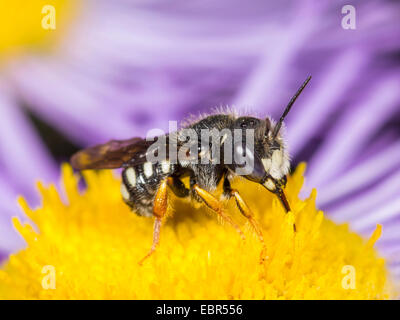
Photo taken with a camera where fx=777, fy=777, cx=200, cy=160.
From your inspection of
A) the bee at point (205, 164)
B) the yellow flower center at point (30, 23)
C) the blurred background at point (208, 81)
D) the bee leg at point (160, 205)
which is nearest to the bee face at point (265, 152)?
the bee at point (205, 164)

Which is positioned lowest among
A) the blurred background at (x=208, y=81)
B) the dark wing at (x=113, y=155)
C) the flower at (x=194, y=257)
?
the flower at (x=194, y=257)

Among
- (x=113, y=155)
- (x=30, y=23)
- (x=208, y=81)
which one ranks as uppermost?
(x=30, y=23)

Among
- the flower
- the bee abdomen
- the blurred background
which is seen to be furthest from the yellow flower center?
the bee abdomen

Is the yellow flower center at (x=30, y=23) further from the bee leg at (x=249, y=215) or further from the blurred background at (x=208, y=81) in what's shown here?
the bee leg at (x=249, y=215)

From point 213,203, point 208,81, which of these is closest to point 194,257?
point 213,203

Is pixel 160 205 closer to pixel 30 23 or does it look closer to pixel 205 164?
pixel 205 164
